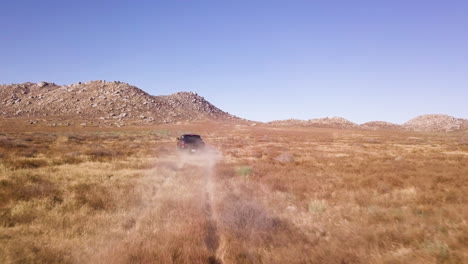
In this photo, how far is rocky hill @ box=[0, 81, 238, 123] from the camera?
11212cm

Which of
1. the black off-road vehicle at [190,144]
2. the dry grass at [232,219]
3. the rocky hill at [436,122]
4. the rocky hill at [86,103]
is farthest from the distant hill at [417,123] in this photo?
the dry grass at [232,219]

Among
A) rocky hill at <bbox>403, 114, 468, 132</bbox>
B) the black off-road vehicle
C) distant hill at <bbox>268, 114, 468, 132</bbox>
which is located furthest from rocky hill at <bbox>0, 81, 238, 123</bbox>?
rocky hill at <bbox>403, 114, 468, 132</bbox>

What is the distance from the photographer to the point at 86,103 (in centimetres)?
12350

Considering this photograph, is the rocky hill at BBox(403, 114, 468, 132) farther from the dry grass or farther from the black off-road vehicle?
the dry grass

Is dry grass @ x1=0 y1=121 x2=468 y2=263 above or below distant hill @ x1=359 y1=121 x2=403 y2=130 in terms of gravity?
below

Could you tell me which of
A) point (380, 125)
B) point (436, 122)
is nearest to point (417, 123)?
point (436, 122)

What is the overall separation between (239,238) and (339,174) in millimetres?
10427

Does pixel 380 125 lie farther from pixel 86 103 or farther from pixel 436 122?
A: pixel 86 103

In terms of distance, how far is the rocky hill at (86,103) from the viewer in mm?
112125

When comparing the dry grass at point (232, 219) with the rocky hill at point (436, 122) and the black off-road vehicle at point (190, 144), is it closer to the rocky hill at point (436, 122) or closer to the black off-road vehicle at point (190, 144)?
the black off-road vehicle at point (190, 144)

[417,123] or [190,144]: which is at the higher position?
[417,123]

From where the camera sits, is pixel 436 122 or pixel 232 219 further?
pixel 436 122

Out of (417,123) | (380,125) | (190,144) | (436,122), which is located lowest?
(190,144)

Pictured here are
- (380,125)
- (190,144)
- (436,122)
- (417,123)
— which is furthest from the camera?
(417,123)
